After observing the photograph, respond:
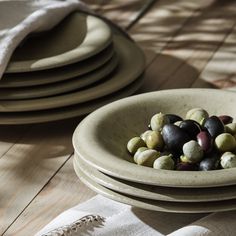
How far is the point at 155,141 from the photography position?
1.05 m

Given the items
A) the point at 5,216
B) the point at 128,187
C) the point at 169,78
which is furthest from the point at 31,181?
the point at 169,78

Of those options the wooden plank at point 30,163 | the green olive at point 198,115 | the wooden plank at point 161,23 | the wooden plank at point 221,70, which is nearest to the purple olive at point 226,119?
the green olive at point 198,115

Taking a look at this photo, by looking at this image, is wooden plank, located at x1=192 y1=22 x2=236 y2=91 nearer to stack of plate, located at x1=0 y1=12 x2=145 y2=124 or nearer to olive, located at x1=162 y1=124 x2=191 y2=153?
stack of plate, located at x1=0 y1=12 x2=145 y2=124

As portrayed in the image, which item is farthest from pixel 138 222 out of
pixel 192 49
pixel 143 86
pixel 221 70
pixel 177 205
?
pixel 192 49

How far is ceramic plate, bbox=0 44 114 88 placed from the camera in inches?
53.3

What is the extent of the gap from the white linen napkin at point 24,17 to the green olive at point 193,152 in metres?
0.46

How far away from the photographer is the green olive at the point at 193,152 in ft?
3.28

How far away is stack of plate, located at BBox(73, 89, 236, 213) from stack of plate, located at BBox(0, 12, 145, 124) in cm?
20

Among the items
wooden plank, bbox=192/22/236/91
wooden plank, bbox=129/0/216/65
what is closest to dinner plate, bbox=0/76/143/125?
wooden plank, bbox=192/22/236/91

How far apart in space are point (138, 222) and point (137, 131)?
190 millimetres

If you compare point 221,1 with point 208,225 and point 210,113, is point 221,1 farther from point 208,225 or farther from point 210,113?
point 208,225

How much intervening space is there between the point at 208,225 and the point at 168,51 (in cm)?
88

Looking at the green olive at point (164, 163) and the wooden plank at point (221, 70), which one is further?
the wooden plank at point (221, 70)

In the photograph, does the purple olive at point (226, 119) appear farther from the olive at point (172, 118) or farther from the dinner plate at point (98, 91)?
the dinner plate at point (98, 91)
